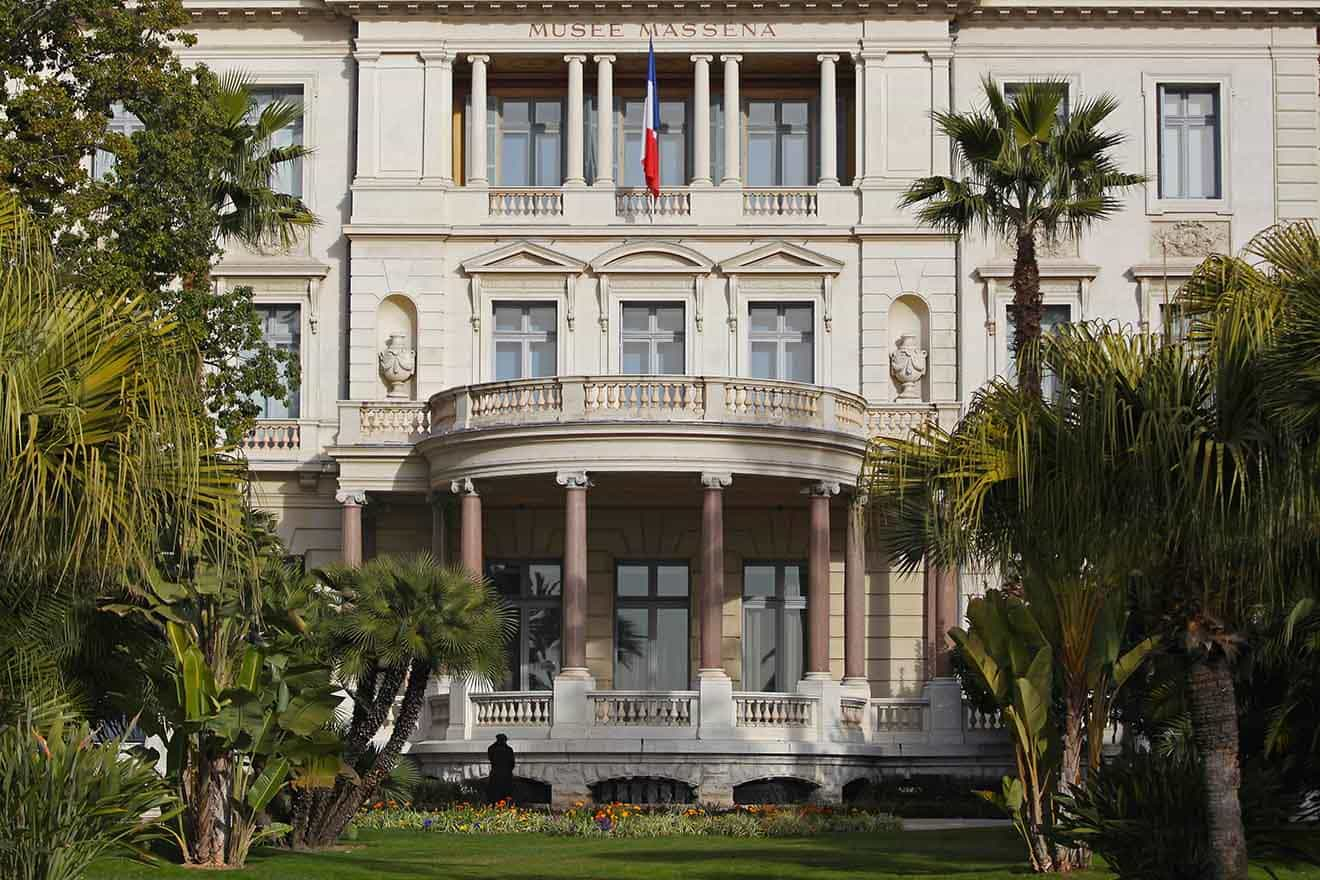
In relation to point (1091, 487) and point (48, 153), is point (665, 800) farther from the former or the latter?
point (1091, 487)

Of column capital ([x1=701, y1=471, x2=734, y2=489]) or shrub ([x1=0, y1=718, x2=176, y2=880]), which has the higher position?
column capital ([x1=701, y1=471, x2=734, y2=489])

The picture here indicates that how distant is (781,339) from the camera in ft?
142

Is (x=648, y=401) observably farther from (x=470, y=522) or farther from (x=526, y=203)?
(x=526, y=203)

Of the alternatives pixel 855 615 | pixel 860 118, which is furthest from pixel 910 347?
pixel 855 615

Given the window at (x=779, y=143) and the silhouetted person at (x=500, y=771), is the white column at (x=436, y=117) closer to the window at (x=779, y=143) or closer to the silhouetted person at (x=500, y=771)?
the window at (x=779, y=143)

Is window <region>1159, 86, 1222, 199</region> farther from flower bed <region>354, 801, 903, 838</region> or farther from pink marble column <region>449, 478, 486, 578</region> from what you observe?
flower bed <region>354, 801, 903, 838</region>

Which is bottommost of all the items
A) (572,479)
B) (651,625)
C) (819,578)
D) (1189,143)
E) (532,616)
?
(651,625)

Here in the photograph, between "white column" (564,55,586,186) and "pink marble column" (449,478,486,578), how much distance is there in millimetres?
7739

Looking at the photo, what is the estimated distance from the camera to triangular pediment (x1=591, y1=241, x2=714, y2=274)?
4288 cm

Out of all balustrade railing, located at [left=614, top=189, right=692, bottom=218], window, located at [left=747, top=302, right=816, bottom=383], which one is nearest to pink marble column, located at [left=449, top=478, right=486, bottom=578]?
window, located at [left=747, top=302, right=816, bottom=383]

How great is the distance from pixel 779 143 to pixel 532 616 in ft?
36.3

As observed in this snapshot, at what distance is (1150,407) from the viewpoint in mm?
17109

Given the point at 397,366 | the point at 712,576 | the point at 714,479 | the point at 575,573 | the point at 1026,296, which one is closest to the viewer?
the point at 1026,296

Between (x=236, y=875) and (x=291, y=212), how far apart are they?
17.5m
